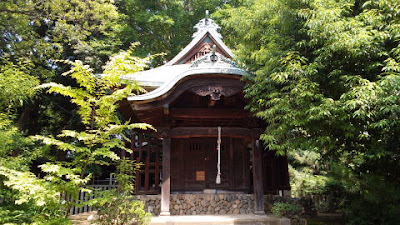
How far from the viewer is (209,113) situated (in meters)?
8.30

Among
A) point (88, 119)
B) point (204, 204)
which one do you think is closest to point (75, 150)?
point (88, 119)

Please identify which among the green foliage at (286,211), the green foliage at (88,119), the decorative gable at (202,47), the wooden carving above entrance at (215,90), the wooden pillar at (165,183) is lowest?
the green foliage at (286,211)

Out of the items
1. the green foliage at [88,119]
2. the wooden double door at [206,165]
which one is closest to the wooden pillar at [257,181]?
the wooden double door at [206,165]

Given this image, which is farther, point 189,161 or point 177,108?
point 189,161

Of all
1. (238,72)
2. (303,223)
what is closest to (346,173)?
(303,223)

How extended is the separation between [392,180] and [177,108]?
5.46m

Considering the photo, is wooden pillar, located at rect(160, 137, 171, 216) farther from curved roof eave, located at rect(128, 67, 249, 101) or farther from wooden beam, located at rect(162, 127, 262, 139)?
curved roof eave, located at rect(128, 67, 249, 101)

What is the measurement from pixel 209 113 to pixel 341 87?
3.75m

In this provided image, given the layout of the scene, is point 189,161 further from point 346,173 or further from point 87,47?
point 87,47

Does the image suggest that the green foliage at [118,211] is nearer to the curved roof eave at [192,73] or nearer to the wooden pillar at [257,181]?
the curved roof eave at [192,73]

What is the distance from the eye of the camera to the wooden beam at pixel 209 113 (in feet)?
26.9

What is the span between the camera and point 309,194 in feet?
38.5

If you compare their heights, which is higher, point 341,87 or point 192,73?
point 192,73

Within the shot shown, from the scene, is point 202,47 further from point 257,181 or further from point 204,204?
point 204,204
